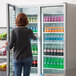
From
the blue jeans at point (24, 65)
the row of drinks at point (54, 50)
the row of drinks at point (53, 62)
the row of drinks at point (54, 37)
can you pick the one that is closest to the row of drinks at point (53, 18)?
the row of drinks at point (54, 37)

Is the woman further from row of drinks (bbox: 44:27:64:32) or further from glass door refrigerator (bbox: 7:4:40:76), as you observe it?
row of drinks (bbox: 44:27:64:32)

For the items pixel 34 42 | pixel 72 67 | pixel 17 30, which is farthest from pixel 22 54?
pixel 72 67

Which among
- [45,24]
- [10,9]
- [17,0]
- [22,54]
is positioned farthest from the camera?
[17,0]

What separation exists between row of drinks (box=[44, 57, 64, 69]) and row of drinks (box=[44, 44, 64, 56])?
7.5 inches

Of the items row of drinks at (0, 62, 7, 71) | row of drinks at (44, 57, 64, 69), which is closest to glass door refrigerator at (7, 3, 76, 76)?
row of drinks at (44, 57, 64, 69)

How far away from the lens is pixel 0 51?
4.76 metres

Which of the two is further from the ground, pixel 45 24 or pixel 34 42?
pixel 45 24

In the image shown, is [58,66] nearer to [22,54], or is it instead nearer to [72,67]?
[72,67]

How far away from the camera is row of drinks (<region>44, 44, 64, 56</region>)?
4.64 m

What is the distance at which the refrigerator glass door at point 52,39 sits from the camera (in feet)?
15.3

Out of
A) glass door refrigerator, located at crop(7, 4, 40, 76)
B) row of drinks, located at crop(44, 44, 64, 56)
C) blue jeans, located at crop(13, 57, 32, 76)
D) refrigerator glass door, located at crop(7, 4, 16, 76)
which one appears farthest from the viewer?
row of drinks, located at crop(44, 44, 64, 56)

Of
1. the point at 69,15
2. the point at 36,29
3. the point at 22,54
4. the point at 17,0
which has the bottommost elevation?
the point at 22,54

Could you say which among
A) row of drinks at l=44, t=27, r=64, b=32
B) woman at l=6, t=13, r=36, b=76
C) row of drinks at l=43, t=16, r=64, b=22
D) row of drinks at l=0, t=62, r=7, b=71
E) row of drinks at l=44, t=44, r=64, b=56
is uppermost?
row of drinks at l=43, t=16, r=64, b=22

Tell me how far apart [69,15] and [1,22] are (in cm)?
219
